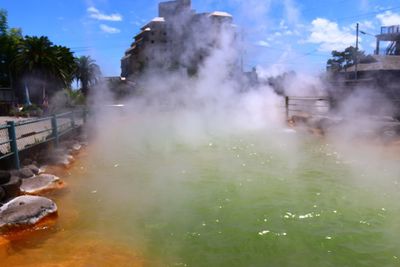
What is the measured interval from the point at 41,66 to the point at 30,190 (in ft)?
83.2

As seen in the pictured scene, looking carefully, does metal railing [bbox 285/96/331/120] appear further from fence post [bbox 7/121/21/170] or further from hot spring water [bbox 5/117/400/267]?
fence post [bbox 7/121/21/170]

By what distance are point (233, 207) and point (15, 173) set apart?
13.4ft

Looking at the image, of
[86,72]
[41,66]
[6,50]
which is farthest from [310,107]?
[86,72]

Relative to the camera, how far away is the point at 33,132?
8.54m

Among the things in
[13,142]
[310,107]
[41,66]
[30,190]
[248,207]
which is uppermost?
[41,66]

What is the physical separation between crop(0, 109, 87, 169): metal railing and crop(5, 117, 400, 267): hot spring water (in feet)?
3.76

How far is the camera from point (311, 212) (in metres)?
5.55

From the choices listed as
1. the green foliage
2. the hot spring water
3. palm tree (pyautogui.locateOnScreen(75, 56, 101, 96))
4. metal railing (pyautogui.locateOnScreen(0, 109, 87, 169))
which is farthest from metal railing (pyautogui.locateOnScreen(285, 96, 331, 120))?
palm tree (pyautogui.locateOnScreen(75, 56, 101, 96))

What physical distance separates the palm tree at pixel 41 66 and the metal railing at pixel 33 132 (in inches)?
681

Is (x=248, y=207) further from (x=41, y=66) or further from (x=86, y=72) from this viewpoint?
(x=86, y=72)

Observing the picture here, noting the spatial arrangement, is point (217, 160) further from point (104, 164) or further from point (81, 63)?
point (81, 63)

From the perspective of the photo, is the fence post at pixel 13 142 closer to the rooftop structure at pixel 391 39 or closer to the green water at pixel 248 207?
the green water at pixel 248 207

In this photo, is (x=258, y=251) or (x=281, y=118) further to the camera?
(x=281, y=118)

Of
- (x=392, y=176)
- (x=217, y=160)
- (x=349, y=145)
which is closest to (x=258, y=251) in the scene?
(x=392, y=176)
